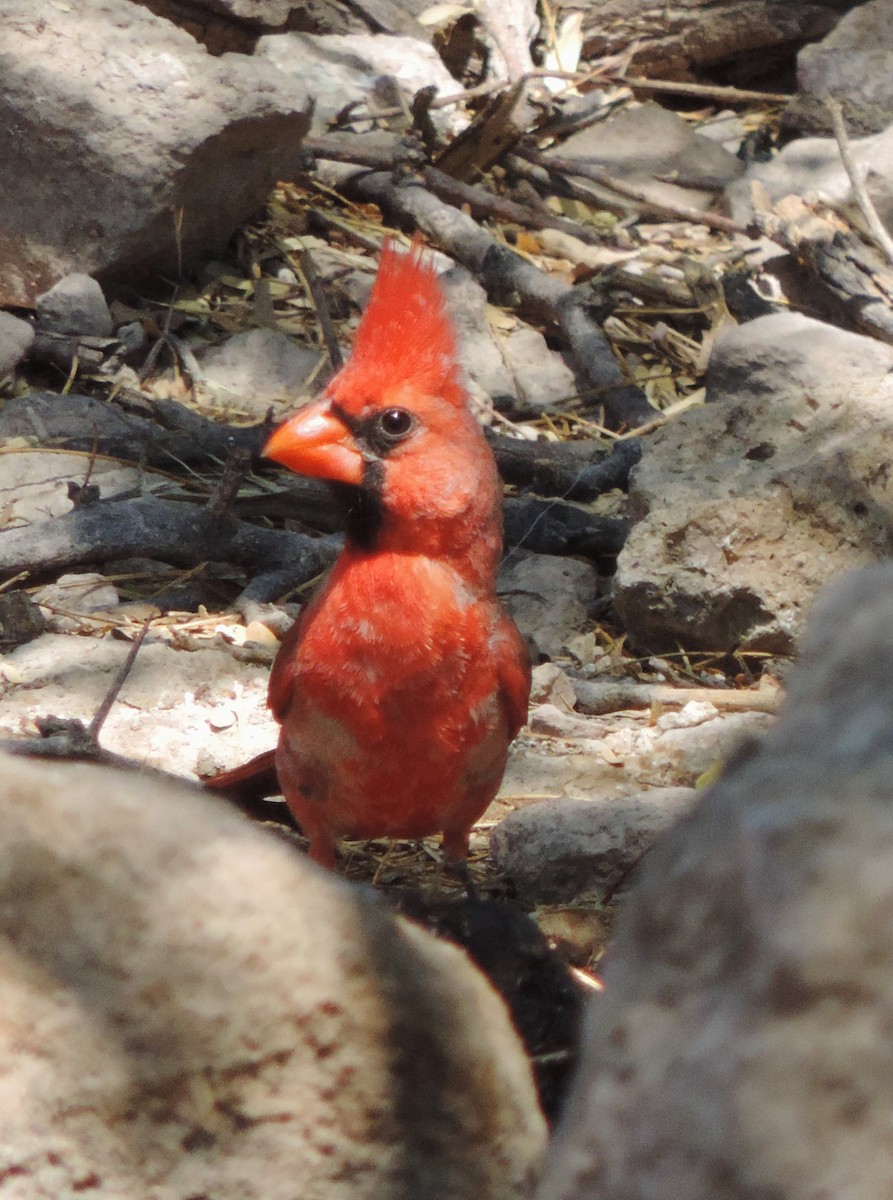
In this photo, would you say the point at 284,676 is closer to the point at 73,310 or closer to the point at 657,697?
the point at 657,697

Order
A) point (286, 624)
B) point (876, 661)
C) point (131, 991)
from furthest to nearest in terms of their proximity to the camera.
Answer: point (286, 624), point (131, 991), point (876, 661)

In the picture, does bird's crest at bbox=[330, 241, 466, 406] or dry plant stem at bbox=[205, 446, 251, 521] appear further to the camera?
dry plant stem at bbox=[205, 446, 251, 521]

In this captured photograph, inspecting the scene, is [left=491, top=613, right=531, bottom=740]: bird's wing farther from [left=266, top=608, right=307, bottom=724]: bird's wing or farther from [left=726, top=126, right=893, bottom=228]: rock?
[left=726, top=126, right=893, bottom=228]: rock

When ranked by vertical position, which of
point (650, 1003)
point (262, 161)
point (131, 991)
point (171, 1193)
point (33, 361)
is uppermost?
point (650, 1003)

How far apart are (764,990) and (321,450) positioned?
207 cm

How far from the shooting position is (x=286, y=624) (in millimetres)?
4043

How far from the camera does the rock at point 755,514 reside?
13.2 feet

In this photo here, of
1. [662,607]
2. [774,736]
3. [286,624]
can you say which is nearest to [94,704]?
[286,624]

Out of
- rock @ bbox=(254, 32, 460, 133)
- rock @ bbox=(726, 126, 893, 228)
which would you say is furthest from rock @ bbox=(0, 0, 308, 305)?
rock @ bbox=(726, 126, 893, 228)

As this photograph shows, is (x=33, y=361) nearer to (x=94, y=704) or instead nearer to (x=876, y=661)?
(x=94, y=704)

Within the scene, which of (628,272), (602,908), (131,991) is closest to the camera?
(131,991)

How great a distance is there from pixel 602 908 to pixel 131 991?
152 cm

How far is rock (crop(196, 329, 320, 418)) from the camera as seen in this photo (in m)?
5.28

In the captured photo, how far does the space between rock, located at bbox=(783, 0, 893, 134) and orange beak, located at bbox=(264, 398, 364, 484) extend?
533cm
